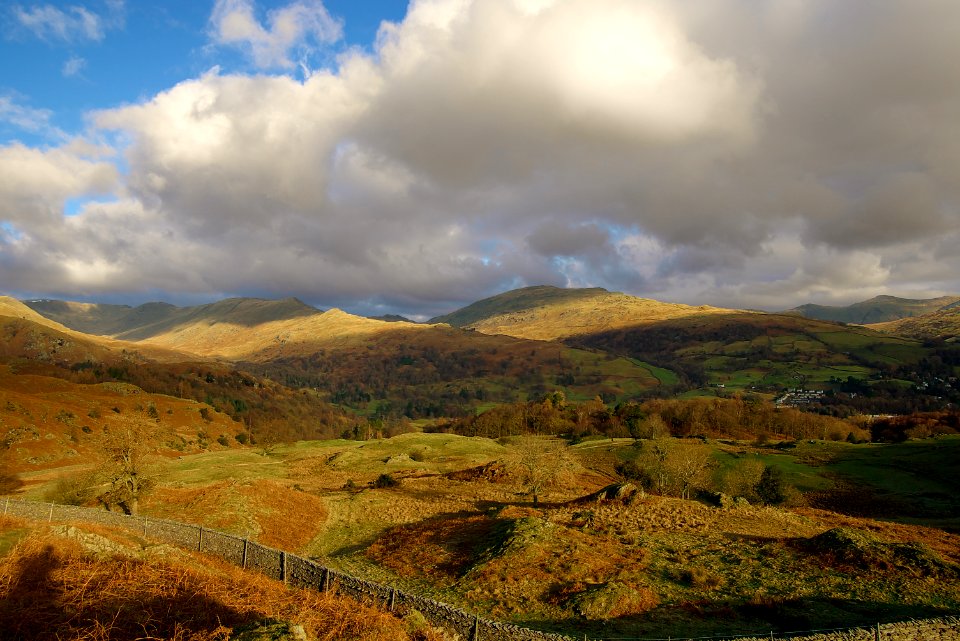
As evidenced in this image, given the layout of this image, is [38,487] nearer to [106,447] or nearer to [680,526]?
[106,447]

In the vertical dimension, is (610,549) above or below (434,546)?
above

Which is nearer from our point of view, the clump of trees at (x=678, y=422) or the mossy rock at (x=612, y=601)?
the mossy rock at (x=612, y=601)

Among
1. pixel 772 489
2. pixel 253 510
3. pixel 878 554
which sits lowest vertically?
pixel 772 489

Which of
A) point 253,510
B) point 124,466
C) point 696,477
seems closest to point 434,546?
point 253,510

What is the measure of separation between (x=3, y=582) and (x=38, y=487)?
233 feet

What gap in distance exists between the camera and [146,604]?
533 inches

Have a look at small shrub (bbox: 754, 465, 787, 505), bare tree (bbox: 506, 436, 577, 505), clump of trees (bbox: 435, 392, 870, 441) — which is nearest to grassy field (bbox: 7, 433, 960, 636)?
bare tree (bbox: 506, 436, 577, 505)

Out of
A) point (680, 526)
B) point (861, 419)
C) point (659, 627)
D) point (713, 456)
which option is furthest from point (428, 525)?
point (861, 419)

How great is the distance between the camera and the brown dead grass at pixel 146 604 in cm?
1191

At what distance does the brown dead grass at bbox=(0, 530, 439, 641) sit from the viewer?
39.1 feet

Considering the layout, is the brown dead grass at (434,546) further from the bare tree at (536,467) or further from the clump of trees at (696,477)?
the clump of trees at (696,477)

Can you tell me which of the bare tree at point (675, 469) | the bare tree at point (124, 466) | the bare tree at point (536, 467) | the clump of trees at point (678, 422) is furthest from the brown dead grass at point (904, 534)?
the clump of trees at point (678, 422)

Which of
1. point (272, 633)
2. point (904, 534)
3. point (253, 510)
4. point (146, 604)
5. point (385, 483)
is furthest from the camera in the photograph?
point (385, 483)

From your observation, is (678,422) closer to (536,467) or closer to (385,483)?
(536,467)
